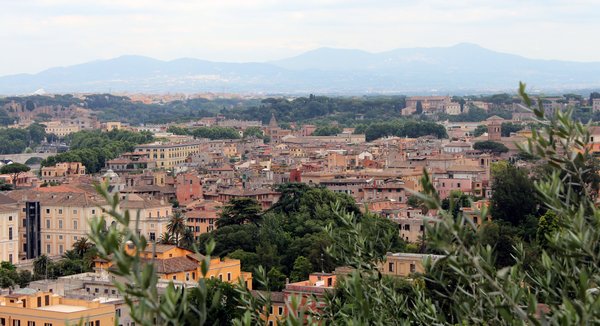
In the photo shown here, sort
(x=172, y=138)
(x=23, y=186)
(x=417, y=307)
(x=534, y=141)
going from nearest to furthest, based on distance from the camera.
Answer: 1. (x=534, y=141)
2. (x=417, y=307)
3. (x=23, y=186)
4. (x=172, y=138)

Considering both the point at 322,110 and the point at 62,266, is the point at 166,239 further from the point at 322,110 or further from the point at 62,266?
the point at 322,110

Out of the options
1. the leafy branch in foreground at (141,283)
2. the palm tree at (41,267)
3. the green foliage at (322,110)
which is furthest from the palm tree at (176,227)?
the green foliage at (322,110)

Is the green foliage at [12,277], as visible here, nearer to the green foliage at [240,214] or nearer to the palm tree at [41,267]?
the palm tree at [41,267]

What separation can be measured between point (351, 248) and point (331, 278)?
12879 millimetres

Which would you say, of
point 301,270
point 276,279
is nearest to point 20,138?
point 301,270

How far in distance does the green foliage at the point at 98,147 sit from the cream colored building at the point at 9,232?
22.2 m

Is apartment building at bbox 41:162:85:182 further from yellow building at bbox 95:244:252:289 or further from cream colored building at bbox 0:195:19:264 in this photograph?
yellow building at bbox 95:244:252:289

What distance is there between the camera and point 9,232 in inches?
1196

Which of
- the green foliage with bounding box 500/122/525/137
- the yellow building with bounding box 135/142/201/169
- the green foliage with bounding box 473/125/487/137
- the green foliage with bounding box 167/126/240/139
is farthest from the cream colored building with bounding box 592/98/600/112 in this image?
the yellow building with bounding box 135/142/201/169

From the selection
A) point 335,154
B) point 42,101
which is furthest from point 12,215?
point 42,101

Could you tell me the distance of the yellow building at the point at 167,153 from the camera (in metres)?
57.2

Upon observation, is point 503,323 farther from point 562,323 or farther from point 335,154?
point 335,154

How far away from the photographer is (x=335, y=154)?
52.7 meters

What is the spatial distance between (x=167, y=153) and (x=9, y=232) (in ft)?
92.3
